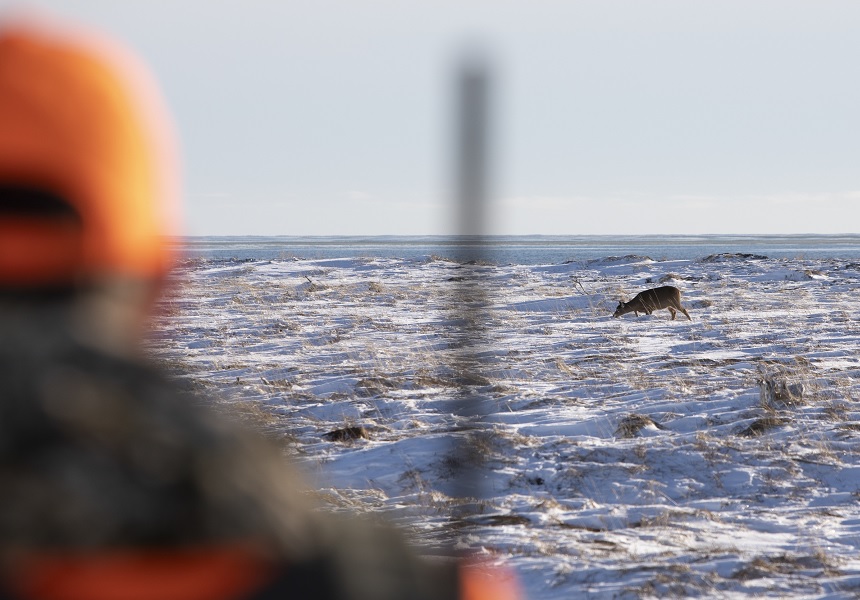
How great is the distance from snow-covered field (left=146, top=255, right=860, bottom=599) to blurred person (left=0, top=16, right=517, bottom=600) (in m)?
0.20

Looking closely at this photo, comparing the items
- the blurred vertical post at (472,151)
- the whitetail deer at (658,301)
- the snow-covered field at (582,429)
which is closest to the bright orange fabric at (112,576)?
the snow-covered field at (582,429)

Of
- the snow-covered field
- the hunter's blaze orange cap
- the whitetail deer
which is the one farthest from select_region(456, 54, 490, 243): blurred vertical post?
the whitetail deer

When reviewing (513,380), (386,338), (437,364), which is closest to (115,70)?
(513,380)

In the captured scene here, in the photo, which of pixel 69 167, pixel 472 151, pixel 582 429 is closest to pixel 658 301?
pixel 582 429

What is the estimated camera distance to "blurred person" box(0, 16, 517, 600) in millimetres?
491

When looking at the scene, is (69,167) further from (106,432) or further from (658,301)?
(658,301)

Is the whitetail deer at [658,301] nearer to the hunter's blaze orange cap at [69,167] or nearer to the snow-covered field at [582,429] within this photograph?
the snow-covered field at [582,429]

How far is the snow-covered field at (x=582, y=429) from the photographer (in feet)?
15.3

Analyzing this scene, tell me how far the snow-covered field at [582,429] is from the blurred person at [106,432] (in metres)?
0.20

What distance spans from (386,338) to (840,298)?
1146cm

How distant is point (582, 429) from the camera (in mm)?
7824

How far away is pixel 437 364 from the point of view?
11.5m

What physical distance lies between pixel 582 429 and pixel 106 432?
297 inches

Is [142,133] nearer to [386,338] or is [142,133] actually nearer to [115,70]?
[115,70]
